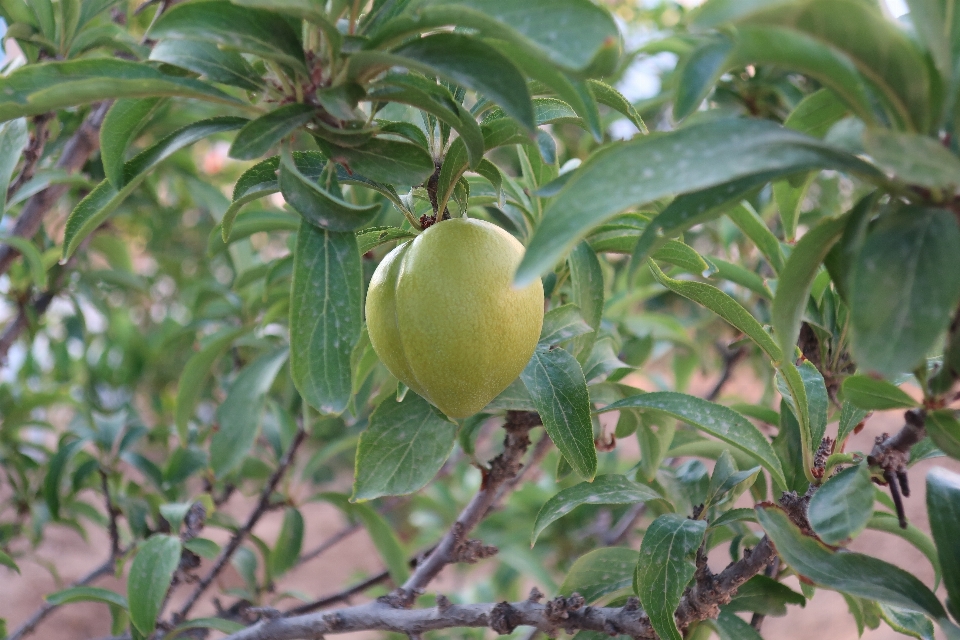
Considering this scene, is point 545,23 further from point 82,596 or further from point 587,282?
point 82,596

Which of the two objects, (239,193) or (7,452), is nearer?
(239,193)

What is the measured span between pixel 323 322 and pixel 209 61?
0.67 feet

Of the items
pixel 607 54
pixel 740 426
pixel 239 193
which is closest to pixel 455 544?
pixel 740 426

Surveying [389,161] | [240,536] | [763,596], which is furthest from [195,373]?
[763,596]

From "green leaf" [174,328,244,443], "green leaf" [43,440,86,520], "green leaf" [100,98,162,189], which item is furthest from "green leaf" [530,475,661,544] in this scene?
"green leaf" [43,440,86,520]

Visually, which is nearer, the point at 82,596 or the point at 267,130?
the point at 267,130

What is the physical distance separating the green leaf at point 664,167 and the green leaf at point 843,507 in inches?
8.7

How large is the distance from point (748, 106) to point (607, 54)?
3.23ft

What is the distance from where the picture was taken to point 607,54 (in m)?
0.45

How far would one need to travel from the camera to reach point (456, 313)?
580 mm

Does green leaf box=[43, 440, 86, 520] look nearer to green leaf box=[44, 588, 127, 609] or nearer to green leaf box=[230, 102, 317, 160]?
green leaf box=[44, 588, 127, 609]

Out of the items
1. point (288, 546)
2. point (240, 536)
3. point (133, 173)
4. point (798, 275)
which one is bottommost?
point (288, 546)

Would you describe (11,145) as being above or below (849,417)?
above

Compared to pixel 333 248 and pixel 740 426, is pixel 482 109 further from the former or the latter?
pixel 740 426
